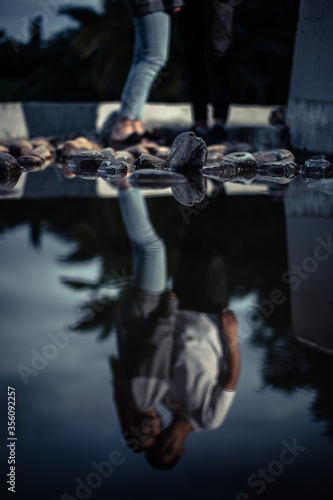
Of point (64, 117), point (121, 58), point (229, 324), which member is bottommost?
point (121, 58)

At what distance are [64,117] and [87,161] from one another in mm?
1687

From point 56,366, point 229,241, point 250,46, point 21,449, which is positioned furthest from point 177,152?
point 250,46

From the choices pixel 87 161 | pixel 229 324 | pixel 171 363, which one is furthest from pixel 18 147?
pixel 171 363

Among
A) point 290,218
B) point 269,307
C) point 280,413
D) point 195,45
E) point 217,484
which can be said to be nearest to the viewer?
point 217,484

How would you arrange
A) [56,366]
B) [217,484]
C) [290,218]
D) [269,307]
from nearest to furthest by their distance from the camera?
[217,484] → [56,366] → [269,307] → [290,218]

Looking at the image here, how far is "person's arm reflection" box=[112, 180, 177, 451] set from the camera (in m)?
0.79

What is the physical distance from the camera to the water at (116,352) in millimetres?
694

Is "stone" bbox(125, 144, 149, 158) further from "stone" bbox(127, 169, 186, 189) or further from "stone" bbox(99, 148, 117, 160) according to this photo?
"stone" bbox(127, 169, 186, 189)

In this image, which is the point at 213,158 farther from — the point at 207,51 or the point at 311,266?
the point at 311,266

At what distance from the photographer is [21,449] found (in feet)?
2.42

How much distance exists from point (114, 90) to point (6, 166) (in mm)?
10105

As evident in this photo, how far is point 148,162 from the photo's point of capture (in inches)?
122

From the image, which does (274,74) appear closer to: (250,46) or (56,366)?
(250,46)

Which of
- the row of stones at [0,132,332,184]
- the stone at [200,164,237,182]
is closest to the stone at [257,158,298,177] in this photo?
the row of stones at [0,132,332,184]
